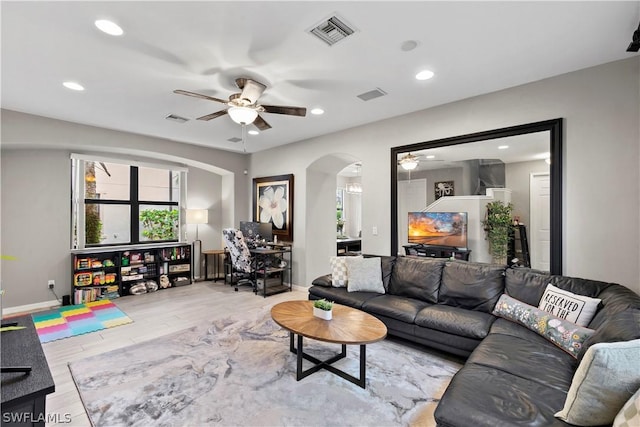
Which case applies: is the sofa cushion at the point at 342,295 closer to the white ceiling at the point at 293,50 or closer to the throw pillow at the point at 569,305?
the throw pillow at the point at 569,305

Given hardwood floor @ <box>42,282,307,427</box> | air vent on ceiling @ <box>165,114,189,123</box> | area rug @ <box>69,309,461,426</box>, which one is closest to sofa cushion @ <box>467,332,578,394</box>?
area rug @ <box>69,309,461,426</box>

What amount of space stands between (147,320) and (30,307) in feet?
6.79

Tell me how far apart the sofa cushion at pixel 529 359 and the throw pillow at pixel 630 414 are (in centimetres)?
42

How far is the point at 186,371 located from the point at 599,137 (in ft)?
14.4

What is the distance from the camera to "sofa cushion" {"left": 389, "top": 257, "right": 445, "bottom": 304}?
136 inches

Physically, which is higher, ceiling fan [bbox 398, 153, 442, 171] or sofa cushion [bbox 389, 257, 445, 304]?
ceiling fan [bbox 398, 153, 442, 171]

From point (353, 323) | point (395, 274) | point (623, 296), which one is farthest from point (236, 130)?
point (623, 296)

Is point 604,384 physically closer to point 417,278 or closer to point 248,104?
point 417,278

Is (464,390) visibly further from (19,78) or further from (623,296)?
(19,78)

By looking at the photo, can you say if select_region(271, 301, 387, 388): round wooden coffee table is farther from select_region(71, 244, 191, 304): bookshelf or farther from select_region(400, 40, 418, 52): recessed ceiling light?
select_region(71, 244, 191, 304): bookshelf

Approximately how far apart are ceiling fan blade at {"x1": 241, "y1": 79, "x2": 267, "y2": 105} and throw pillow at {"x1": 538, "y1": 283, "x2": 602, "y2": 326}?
3357mm

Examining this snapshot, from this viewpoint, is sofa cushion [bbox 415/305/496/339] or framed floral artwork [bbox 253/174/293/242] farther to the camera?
framed floral artwork [bbox 253/174/293/242]

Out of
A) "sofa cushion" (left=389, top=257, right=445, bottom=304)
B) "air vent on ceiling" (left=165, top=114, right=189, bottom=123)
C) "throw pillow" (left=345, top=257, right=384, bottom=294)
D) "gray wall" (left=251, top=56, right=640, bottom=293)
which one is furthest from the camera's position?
"air vent on ceiling" (left=165, top=114, right=189, bottom=123)

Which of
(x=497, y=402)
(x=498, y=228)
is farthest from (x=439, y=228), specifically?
(x=497, y=402)
